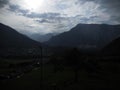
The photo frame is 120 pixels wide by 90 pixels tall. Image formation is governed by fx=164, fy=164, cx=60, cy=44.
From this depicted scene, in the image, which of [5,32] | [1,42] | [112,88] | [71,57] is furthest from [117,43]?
[5,32]

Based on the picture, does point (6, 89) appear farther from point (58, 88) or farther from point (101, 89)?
point (101, 89)

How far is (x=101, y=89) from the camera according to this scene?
88.8 ft

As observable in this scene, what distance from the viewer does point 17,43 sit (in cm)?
18400

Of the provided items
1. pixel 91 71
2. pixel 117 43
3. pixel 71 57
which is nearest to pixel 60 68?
pixel 71 57

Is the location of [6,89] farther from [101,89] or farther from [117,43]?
[117,43]

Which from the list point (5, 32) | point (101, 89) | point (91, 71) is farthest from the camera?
point (5, 32)

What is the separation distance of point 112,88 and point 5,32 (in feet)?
619

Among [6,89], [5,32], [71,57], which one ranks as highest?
[5,32]

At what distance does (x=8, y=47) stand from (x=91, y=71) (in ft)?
448

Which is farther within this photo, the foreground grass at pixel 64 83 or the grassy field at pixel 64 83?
the grassy field at pixel 64 83

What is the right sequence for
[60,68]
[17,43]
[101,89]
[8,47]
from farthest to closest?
[17,43] < [8,47] < [60,68] < [101,89]

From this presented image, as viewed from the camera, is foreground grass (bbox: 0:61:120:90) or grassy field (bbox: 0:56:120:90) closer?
foreground grass (bbox: 0:61:120:90)

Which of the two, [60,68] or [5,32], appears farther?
[5,32]

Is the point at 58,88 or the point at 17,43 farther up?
the point at 17,43
